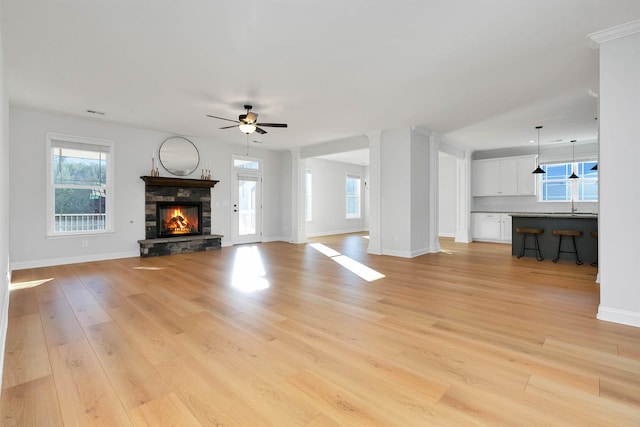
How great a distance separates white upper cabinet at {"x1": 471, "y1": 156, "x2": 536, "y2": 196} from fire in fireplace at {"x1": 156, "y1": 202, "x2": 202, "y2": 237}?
7.68 m

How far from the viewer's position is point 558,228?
6.00 metres

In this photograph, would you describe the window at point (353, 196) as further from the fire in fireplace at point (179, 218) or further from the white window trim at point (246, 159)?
the fire in fireplace at point (179, 218)

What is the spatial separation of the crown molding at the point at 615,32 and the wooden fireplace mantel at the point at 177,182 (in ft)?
22.5

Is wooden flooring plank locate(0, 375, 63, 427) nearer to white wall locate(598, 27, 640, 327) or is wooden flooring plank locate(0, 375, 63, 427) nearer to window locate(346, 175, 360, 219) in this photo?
white wall locate(598, 27, 640, 327)

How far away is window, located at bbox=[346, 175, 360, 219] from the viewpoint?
12.3 metres

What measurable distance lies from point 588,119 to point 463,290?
178 inches

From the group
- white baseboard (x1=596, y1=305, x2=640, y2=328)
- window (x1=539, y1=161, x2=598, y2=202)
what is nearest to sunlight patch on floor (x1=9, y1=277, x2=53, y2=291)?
A: white baseboard (x1=596, y1=305, x2=640, y2=328)

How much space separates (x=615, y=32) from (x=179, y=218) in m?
7.51

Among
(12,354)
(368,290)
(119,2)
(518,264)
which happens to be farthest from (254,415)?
(518,264)

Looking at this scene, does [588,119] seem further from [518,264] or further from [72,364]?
[72,364]

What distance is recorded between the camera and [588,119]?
19.1 ft

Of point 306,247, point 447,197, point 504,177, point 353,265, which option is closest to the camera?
point 353,265

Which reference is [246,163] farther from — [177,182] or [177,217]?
[177,217]

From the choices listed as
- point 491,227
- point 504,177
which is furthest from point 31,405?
point 504,177
